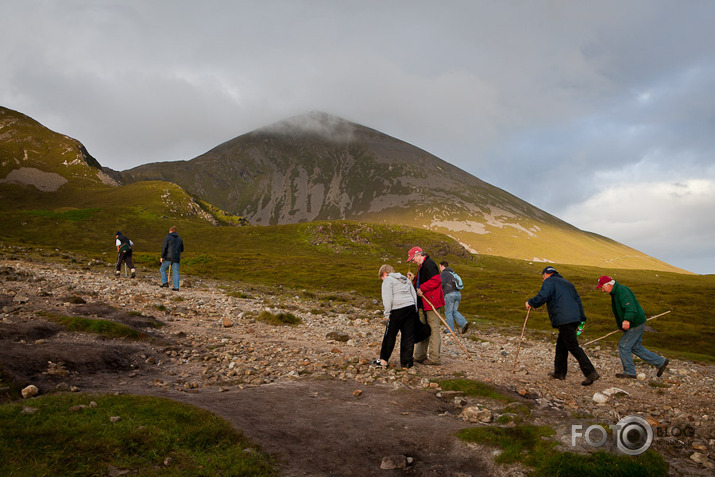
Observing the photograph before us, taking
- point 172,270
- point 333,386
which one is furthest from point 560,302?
point 172,270

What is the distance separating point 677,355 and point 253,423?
25014mm

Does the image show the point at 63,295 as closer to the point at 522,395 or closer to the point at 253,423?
the point at 253,423

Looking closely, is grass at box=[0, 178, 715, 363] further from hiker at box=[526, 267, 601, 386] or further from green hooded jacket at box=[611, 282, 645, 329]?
hiker at box=[526, 267, 601, 386]

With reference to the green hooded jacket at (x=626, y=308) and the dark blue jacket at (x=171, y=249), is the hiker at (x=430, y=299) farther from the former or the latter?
the dark blue jacket at (x=171, y=249)

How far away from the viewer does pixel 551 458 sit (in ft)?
21.0

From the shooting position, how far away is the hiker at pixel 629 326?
13.3 meters

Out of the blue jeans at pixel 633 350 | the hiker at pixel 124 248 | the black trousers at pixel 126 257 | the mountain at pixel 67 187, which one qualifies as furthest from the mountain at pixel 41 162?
the blue jeans at pixel 633 350

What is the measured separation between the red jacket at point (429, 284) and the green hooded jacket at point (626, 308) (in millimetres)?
5883

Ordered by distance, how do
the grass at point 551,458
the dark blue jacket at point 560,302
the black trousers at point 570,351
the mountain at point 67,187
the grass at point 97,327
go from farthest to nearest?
the mountain at point 67,187, the grass at point 97,327, the dark blue jacket at point 560,302, the black trousers at point 570,351, the grass at point 551,458

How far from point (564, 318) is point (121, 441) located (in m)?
12.7

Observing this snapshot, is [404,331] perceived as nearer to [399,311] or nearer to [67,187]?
[399,311]

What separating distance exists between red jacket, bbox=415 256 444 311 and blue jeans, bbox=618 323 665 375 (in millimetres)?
6674

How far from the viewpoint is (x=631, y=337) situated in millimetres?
13688

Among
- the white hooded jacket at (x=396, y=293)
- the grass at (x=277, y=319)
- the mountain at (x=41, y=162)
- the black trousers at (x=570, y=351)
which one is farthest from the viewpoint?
the mountain at (x=41, y=162)
